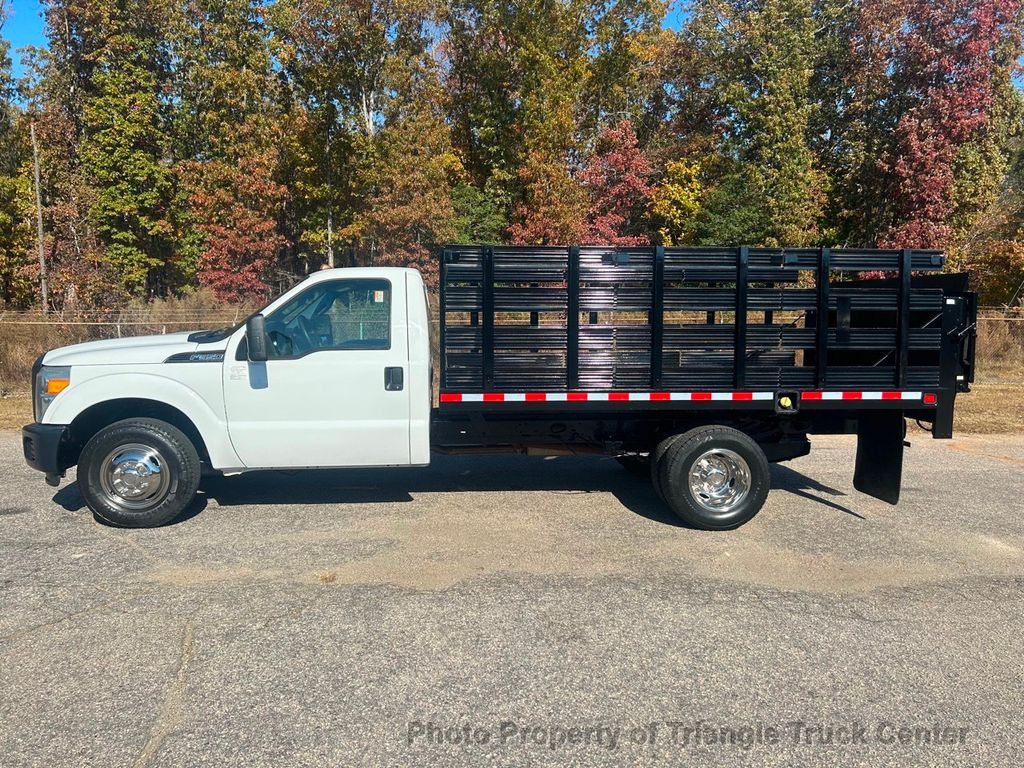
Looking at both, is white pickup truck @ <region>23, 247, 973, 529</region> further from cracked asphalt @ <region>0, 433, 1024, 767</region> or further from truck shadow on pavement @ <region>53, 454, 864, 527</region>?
truck shadow on pavement @ <region>53, 454, 864, 527</region>

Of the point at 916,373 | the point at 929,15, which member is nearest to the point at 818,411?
the point at 916,373

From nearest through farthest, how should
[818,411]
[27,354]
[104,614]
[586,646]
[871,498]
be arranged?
[586,646] < [104,614] < [818,411] < [871,498] < [27,354]

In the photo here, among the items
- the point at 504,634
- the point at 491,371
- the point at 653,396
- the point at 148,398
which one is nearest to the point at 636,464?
the point at 653,396

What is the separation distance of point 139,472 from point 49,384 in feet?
3.17

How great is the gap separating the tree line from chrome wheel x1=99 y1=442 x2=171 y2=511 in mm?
19131

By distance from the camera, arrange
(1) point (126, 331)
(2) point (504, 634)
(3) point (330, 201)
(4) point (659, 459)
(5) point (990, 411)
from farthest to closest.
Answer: (3) point (330, 201)
(1) point (126, 331)
(5) point (990, 411)
(4) point (659, 459)
(2) point (504, 634)

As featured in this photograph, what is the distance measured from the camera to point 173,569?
204 inches

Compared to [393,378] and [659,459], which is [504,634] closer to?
[393,378]

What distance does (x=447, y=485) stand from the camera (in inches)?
298

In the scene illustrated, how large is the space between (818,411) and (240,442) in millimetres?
4839

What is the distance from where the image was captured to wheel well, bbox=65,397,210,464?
6.07 m

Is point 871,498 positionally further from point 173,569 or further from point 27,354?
point 27,354

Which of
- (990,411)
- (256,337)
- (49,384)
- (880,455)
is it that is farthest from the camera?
(990,411)

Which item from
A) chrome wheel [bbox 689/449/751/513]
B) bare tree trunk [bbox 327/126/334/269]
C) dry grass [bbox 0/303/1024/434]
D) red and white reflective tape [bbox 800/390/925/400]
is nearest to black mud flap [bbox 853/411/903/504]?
red and white reflective tape [bbox 800/390/925/400]
